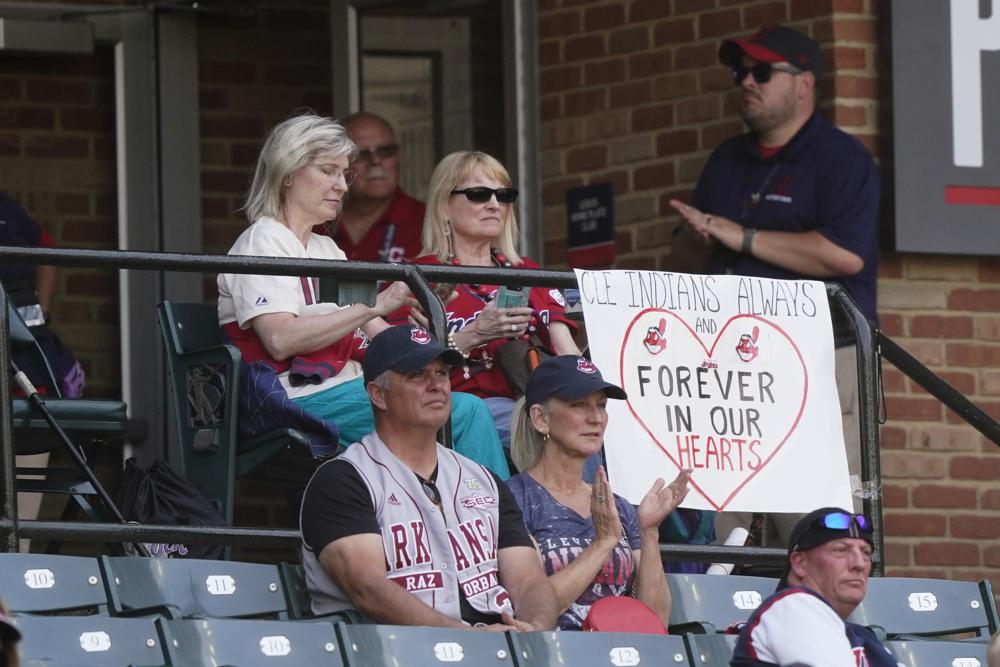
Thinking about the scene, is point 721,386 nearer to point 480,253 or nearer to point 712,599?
point 712,599

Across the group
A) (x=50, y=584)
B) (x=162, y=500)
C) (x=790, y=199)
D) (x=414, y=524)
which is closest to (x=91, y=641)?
(x=50, y=584)

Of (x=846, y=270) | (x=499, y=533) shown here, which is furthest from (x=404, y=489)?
(x=846, y=270)

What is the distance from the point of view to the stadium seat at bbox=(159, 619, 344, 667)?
553cm

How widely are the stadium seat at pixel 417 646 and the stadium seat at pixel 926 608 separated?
1.43m

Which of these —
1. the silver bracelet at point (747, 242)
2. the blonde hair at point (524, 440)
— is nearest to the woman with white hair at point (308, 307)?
the blonde hair at point (524, 440)

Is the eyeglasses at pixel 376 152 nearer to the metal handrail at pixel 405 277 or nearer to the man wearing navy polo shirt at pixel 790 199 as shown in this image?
the man wearing navy polo shirt at pixel 790 199

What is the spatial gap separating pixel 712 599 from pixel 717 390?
0.70m

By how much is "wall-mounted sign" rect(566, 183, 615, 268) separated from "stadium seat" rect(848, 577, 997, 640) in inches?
110

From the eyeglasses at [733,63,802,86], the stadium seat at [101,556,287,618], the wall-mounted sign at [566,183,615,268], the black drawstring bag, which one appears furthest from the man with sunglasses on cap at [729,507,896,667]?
the wall-mounted sign at [566,183,615,268]

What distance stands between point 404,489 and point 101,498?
951 mm

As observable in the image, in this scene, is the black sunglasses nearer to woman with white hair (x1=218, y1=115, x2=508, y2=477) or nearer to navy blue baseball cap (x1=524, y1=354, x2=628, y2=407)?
woman with white hair (x1=218, y1=115, x2=508, y2=477)

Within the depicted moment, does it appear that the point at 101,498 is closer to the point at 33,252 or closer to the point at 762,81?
the point at 33,252

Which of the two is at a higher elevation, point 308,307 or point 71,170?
point 71,170

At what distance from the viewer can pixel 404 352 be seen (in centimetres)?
629
